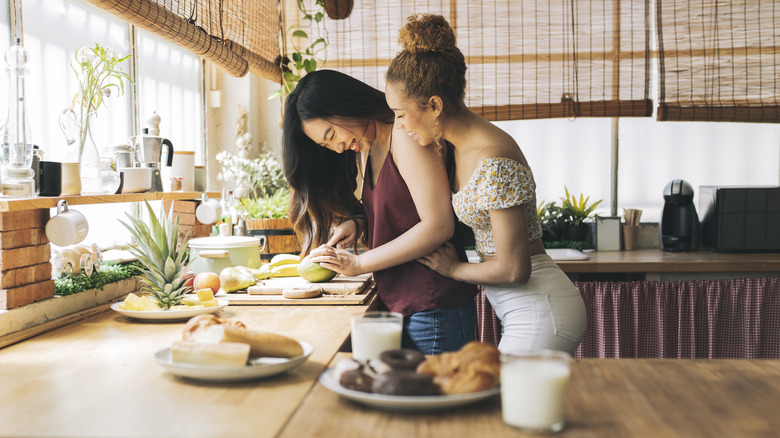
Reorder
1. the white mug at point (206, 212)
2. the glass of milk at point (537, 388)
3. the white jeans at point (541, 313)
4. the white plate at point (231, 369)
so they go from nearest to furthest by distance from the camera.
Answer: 1. the glass of milk at point (537, 388)
2. the white plate at point (231, 369)
3. the white jeans at point (541, 313)
4. the white mug at point (206, 212)

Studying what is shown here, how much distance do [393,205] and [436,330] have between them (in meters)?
0.36

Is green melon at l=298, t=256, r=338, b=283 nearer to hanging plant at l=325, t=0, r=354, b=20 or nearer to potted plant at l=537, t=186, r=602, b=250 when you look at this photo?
hanging plant at l=325, t=0, r=354, b=20

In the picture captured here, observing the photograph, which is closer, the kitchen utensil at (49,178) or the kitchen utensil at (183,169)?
the kitchen utensil at (49,178)

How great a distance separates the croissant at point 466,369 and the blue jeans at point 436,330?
0.69 m

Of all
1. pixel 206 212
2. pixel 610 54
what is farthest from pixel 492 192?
pixel 610 54

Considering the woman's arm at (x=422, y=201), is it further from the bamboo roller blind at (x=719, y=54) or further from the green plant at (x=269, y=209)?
the bamboo roller blind at (x=719, y=54)

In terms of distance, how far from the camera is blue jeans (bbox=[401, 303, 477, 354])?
1823 millimetres

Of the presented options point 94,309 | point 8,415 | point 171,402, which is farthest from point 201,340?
point 94,309

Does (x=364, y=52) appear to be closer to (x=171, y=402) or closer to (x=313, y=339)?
(x=313, y=339)

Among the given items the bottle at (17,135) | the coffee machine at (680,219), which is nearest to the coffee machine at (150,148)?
the bottle at (17,135)

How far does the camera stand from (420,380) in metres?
1.06

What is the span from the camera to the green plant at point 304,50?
365 cm

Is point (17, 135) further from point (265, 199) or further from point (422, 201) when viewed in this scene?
point (265, 199)

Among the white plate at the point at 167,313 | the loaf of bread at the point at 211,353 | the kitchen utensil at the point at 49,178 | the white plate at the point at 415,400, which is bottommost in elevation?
the white plate at the point at 415,400
